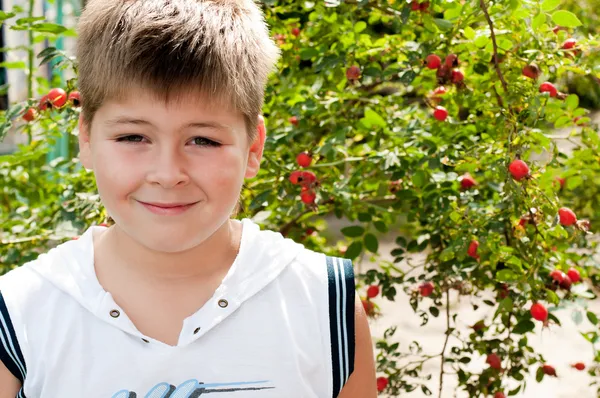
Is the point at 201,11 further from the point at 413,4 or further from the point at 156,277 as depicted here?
the point at 413,4

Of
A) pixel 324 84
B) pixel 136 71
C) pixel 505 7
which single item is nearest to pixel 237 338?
pixel 136 71

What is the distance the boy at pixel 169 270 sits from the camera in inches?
40.4

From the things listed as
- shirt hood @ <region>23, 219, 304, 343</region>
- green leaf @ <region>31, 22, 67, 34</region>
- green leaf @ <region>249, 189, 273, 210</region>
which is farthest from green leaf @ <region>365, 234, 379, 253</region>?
green leaf @ <region>31, 22, 67, 34</region>

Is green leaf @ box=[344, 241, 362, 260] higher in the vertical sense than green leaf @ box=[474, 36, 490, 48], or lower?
lower

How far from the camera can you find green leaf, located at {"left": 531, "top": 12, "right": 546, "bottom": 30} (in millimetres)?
1622

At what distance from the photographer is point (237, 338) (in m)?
1.08

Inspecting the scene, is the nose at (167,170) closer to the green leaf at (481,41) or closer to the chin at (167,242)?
the chin at (167,242)

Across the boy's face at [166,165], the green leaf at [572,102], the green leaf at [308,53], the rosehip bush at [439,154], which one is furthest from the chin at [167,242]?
the green leaf at [572,102]

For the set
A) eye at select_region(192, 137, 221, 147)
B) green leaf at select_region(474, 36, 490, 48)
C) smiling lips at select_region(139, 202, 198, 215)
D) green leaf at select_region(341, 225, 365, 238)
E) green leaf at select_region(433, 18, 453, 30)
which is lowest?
green leaf at select_region(341, 225, 365, 238)

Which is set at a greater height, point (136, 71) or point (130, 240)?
point (136, 71)

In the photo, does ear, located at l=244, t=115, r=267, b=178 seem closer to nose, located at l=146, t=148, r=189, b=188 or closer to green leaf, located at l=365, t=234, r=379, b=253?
nose, located at l=146, t=148, r=189, b=188

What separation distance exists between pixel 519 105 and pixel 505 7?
0.22m

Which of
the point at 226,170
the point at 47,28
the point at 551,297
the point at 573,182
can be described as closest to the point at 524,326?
the point at 551,297

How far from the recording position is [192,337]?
41.8 inches
